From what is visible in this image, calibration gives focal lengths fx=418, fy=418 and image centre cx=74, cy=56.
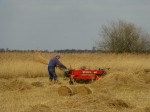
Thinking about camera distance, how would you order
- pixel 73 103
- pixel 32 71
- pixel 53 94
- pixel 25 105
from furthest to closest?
pixel 32 71, pixel 53 94, pixel 25 105, pixel 73 103

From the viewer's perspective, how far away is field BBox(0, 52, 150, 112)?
39.4ft

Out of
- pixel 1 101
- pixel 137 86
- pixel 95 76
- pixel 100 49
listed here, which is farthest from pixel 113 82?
pixel 100 49

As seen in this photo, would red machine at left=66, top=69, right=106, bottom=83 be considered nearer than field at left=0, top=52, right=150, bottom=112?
No

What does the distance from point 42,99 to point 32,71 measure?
12.2 metres

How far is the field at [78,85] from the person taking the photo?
1202 centimetres

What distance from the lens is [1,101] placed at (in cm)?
1432

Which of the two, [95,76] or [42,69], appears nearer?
[95,76]

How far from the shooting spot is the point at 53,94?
52.9 ft

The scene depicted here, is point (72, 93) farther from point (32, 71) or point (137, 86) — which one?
point (32, 71)

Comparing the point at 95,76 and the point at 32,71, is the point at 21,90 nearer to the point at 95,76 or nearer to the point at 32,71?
the point at 95,76

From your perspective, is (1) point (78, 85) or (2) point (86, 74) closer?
(1) point (78, 85)

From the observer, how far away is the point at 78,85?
16.5 metres

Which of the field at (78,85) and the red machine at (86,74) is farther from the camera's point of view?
the red machine at (86,74)

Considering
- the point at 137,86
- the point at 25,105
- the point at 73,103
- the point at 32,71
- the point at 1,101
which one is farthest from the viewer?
the point at 32,71
